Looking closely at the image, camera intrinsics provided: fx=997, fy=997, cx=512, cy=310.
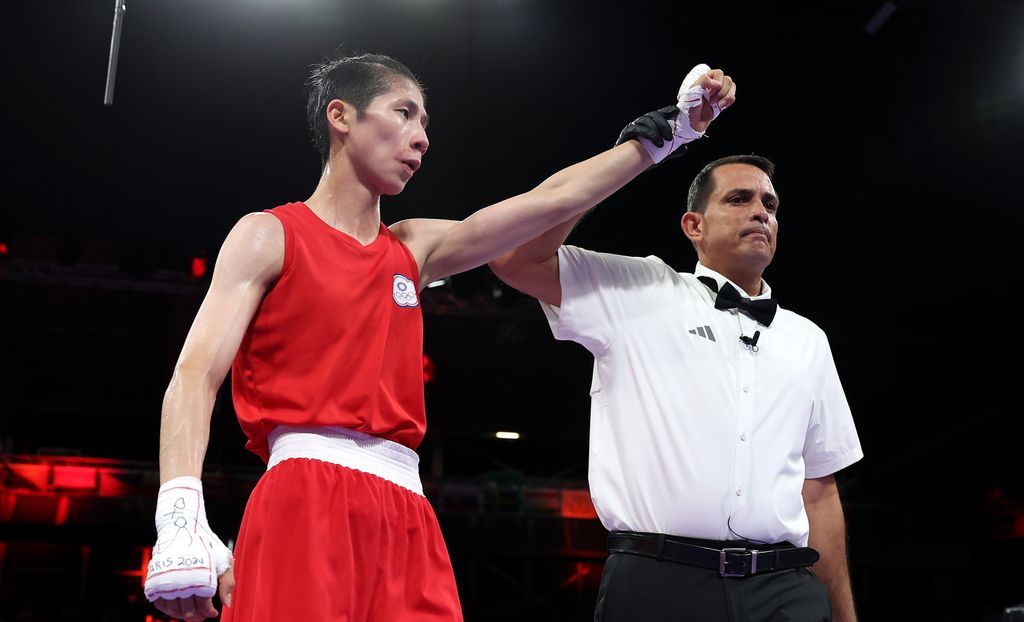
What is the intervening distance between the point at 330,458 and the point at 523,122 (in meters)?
5.82

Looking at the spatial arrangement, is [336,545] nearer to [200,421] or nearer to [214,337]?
[200,421]

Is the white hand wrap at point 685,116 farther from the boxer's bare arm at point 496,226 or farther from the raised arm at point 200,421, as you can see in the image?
the raised arm at point 200,421

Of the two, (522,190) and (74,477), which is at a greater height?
(522,190)

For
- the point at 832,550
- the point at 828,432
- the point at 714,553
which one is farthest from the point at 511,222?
the point at 832,550

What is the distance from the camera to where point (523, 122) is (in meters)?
7.51

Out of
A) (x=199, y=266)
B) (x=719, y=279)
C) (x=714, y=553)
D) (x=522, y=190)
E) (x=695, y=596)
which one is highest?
(x=199, y=266)

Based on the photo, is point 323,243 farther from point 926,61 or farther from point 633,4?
point 926,61

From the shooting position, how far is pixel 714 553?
2598 mm

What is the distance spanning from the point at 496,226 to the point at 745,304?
3.31 feet

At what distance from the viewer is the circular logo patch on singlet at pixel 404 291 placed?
2.16m

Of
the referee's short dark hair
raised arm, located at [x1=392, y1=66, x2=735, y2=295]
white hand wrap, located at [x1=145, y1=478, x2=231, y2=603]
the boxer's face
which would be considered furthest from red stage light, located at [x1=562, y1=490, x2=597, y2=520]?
white hand wrap, located at [x1=145, y1=478, x2=231, y2=603]

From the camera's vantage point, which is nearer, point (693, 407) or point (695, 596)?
point (695, 596)

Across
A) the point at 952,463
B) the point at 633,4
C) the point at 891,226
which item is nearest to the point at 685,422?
the point at 633,4

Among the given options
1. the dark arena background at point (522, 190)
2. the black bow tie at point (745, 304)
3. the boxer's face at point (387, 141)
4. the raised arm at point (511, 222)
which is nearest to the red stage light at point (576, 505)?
the dark arena background at point (522, 190)
